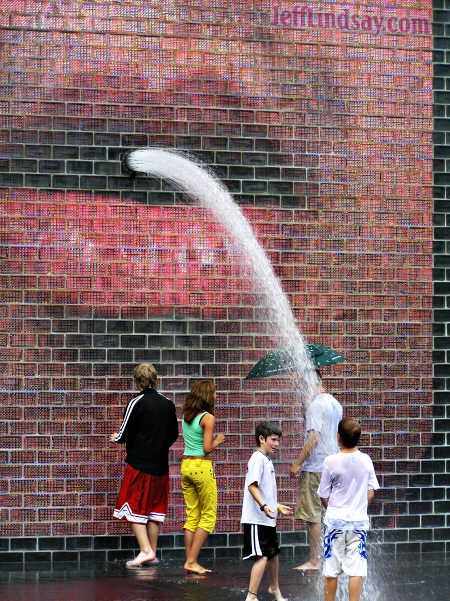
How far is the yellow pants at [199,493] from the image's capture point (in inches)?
365

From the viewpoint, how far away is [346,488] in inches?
282

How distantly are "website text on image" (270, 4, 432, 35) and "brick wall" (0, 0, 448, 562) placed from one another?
0.09 m

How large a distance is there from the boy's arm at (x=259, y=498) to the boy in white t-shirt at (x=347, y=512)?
66cm

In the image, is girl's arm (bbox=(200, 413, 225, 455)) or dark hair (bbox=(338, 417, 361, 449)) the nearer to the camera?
dark hair (bbox=(338, 417, 361, 449))

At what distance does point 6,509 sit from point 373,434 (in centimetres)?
363

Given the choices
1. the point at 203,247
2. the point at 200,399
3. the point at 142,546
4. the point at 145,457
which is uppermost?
the point at 203,247

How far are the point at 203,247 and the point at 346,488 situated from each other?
389 centimetres

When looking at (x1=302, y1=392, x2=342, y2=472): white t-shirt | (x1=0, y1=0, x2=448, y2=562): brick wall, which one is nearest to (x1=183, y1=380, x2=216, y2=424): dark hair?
(x1=302, y1=392, x2=342, y2=472): white t-shirt

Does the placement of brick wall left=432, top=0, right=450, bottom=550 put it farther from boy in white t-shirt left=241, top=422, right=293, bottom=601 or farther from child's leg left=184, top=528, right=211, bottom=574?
boy in white t-shirt left=241, top=422, right=293, bottom=601

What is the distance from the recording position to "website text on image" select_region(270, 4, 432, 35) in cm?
1084

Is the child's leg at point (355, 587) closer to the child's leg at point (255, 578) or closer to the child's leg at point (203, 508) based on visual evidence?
the child's leg at point (255, 578)

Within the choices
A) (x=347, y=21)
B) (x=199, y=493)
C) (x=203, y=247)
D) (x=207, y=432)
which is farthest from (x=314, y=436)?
(x=347, y=21)

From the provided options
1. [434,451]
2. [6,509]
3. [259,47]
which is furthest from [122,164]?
[434,451]

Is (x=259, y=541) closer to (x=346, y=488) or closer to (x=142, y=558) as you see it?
(x=346, y=488)
